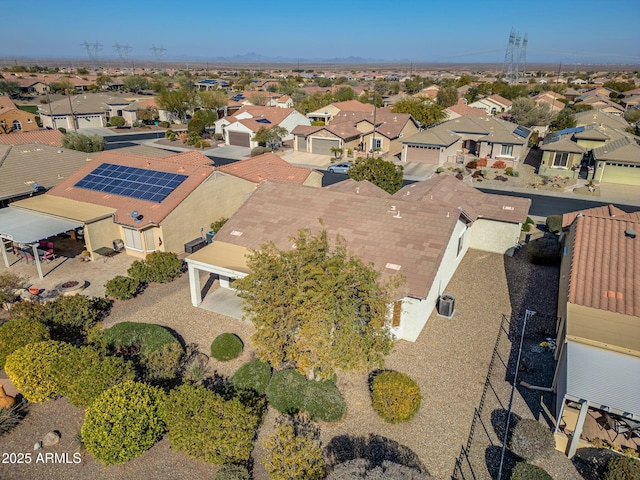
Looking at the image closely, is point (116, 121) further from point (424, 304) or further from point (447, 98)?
point (424, 304)

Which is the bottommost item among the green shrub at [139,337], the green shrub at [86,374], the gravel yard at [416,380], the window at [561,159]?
the gravel yard at [416,380]

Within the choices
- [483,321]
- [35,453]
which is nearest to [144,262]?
[35,453]

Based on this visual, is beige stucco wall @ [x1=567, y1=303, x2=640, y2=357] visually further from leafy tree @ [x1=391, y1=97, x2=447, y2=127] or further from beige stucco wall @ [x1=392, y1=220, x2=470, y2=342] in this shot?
leafy tree @ [x1=391, y1=97, x2=447, y2=127]

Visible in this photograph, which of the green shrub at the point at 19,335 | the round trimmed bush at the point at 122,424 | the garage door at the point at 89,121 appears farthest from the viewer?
the garage door at the point at 89,121

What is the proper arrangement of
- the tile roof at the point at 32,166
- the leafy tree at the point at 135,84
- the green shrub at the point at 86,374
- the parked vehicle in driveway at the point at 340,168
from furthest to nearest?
1. the leafy tree at the point at 135,84
2. the parked vehicle in driveway at the point at 340,168
3. the tile roof at the point at 32,166
4. the green shrub at the point at 86,374

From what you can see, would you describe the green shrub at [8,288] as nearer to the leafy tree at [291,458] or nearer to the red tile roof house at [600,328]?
the leafy tree at [291,458]

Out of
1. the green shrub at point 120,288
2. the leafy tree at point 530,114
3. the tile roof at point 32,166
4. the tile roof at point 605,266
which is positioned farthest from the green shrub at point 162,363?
the leafy tree at point 530,114
